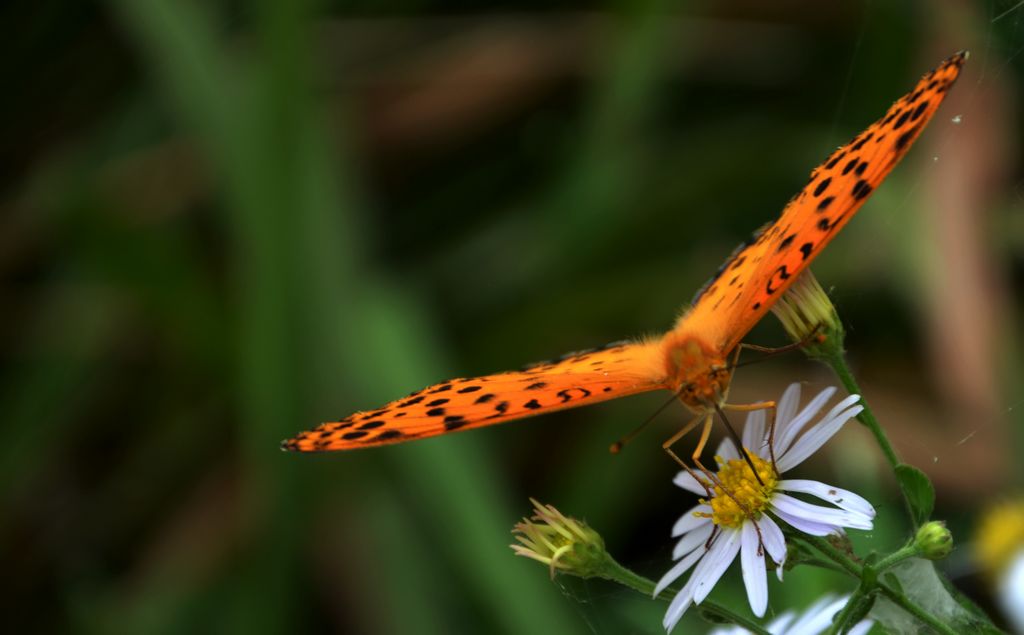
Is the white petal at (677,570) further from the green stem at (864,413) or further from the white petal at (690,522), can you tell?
the green stem at (864,413)

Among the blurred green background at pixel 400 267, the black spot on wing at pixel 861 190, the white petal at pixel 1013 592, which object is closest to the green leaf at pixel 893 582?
the black spot on wing at pixel 861 190

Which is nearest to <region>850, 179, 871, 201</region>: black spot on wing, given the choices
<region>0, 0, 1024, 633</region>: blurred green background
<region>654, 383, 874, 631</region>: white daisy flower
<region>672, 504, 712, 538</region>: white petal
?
<region>654, 383, 874, 631</region>: white daisy flower

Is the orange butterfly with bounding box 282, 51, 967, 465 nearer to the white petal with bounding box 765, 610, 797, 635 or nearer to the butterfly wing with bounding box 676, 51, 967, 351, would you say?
the butterfly wing with bounding box 676, 51, 967, 351

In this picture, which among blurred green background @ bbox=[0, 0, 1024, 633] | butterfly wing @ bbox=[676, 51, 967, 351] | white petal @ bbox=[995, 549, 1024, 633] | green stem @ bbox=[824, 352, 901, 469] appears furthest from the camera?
blurred green background @ bbox=[0, 0, 1024, 633]

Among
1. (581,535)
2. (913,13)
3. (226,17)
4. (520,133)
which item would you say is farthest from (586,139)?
(581,535)

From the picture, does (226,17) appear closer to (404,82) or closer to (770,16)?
(404,82)

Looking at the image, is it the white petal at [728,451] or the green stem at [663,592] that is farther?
the white petal at [728,451]
